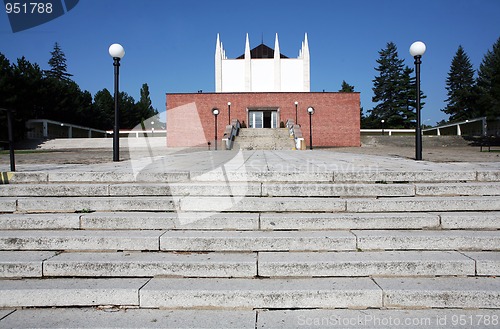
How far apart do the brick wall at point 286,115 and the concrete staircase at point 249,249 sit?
99.8 ft

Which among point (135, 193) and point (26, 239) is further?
point (135, 193)

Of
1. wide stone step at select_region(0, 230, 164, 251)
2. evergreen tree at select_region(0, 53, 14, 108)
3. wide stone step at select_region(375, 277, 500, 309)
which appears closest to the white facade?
evergreen tree at select_region(0, 53, 14, 108)

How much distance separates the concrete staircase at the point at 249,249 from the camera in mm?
2914

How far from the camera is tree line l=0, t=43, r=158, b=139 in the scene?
129 feet

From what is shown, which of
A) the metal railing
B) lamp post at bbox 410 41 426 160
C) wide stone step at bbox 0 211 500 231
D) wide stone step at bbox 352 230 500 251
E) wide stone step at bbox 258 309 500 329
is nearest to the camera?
wide stone step at bbox 258 309 500 329

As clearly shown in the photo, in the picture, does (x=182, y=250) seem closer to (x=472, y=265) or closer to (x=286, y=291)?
(x=286, y=291)

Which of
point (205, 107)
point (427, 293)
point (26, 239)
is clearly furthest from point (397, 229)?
point (205, 107)

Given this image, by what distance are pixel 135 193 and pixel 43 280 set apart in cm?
172

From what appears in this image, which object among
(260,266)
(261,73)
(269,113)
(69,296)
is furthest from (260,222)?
(261,73)

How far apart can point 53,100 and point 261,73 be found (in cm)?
3618

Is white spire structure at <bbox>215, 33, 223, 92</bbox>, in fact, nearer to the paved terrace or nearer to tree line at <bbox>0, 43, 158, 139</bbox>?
tree line at <bbox>0, 43, 158, 139</bbox>

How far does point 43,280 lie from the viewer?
325 cm

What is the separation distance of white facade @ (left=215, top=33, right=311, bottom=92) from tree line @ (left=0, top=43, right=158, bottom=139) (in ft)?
51.8

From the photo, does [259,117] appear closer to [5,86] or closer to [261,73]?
[261,73]
